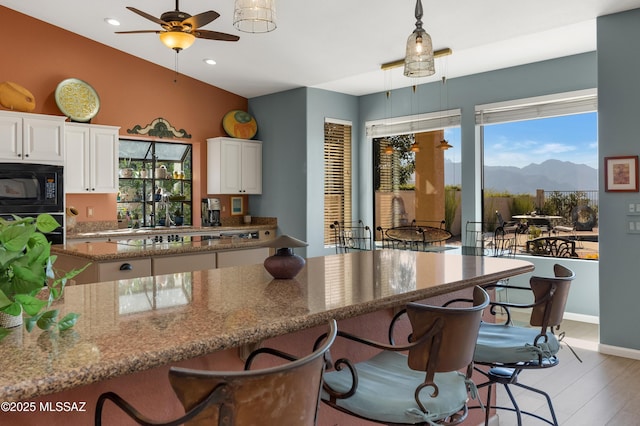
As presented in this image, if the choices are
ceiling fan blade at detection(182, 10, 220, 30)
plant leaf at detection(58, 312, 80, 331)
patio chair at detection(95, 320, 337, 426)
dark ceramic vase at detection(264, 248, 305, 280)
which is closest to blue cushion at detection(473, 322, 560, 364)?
dark ceramic vase at detection(264, 248, 305, 280)

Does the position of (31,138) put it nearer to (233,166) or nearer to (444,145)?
(233,166)

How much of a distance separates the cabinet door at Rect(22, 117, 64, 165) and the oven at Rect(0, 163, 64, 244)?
0.31 ft

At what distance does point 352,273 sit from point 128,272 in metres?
1.96

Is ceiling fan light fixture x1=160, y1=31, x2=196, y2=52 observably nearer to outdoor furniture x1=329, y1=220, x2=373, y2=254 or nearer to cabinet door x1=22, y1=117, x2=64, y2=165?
cabinet door x1=22, y1=117, x2=64, y2=165

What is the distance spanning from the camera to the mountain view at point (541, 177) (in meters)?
5.71

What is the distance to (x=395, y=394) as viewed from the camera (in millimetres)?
1553

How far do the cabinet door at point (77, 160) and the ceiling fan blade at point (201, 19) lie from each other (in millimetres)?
2940

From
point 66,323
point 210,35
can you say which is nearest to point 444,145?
point 210,35

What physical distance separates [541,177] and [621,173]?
1808mm

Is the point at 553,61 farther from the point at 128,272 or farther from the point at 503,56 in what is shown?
the point at 128,272

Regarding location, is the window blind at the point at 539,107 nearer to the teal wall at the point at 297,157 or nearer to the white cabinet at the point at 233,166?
the teal wall at the point at 297,157

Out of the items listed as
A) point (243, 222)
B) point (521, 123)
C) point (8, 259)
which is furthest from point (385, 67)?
point (8, 259)

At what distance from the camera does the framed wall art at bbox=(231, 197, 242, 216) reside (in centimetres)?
754

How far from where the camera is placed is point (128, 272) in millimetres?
3539
